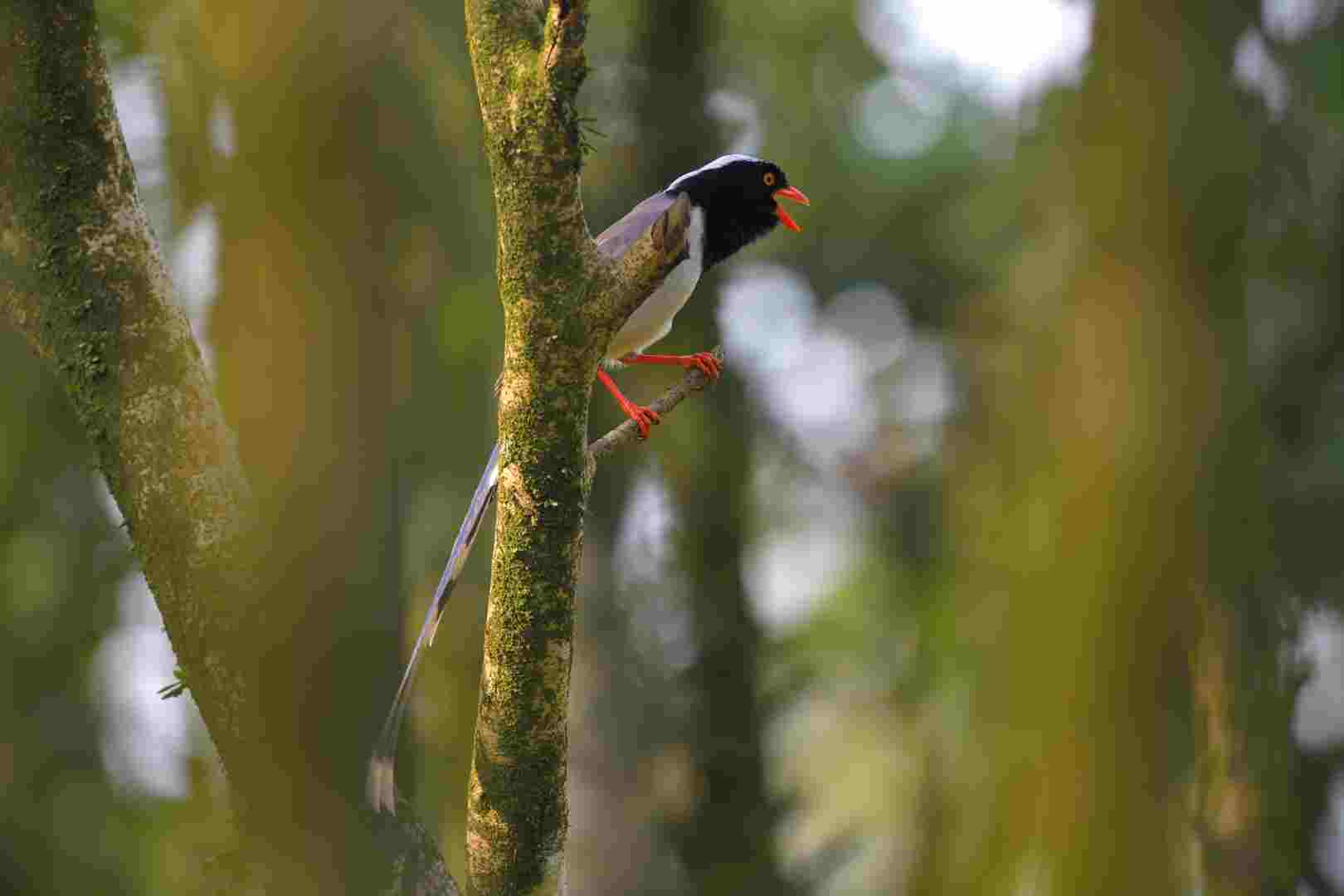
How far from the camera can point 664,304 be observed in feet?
16.9

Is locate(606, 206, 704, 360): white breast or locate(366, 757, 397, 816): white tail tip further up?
locate(606, 206, 704, 360): white breast

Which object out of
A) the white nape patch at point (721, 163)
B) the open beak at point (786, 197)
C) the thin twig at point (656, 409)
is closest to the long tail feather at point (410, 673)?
the thin twig at point (656, 409)

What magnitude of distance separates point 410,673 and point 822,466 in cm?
787

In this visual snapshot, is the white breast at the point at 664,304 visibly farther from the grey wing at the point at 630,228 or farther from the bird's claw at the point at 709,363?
the bird's claw at the point at 709,363

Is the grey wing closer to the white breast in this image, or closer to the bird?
the bird

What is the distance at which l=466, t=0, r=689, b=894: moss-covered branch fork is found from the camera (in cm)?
267

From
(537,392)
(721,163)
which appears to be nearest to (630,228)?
(721,163)

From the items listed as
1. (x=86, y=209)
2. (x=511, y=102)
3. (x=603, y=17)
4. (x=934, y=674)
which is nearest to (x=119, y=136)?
(x=86, y=209)

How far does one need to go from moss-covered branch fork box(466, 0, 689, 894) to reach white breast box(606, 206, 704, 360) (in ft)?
7.24

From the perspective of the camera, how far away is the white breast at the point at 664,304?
16.9 feet

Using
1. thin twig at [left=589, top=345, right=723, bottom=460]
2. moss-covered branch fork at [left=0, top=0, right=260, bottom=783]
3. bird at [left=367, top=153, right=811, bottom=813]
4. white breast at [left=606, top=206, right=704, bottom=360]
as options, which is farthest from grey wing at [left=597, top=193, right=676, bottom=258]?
moss-covered branch fork at [left=0, top=0, right=260, bottom=783]

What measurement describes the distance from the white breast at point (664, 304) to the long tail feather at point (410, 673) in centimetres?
137

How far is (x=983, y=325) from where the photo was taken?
35.5 ft

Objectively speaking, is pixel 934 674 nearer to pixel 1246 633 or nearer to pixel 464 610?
pixel 464 610
